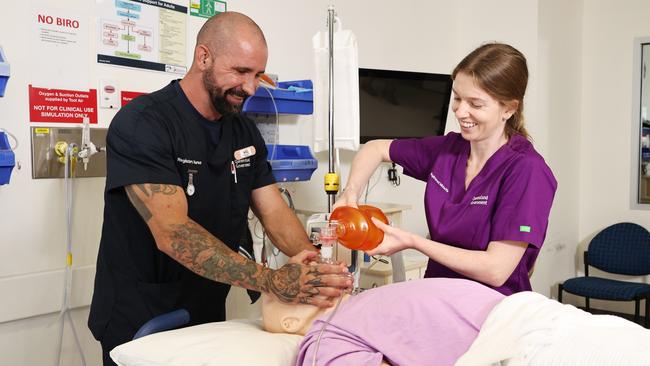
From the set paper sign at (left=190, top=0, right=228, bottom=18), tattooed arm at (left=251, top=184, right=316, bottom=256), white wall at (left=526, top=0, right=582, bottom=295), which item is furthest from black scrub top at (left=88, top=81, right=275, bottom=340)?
white wall at (left=526, top=0, right=582, bottom=295)

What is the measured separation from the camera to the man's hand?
1.51 metres

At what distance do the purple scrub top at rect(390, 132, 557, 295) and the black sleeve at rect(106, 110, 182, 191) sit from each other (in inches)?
29.0

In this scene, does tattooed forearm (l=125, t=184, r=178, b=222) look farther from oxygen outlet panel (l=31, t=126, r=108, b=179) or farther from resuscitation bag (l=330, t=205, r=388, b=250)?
oxygen outlet panel (l=31, t=126, r=108, b=179)

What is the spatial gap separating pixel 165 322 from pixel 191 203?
13.3 inches

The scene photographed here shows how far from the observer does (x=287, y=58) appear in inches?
122

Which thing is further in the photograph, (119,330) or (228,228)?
(228,228)

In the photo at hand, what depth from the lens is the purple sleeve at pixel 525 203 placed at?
156cm

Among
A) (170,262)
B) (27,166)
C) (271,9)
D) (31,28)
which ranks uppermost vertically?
(271,9)

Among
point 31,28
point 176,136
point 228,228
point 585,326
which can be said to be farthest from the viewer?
point 31,28

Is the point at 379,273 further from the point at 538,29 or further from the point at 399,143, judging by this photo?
the point at 538,29

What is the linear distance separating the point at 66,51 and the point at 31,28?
142 millimetres

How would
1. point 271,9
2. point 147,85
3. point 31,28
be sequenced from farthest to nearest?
point 271,9, point 147,85, point 31,28

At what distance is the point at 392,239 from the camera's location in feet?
5.26

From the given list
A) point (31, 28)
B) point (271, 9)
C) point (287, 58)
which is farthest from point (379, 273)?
point (31, 28)
